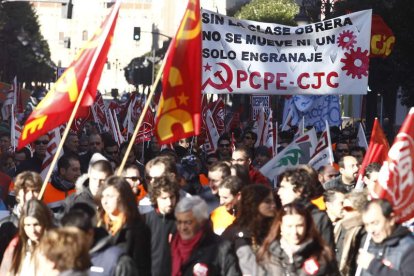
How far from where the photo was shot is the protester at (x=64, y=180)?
11844 mm

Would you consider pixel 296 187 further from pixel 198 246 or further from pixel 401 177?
pixel 198 246

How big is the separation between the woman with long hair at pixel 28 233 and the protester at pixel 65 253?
129 centimetres

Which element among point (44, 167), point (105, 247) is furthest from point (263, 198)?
point (44, 167)

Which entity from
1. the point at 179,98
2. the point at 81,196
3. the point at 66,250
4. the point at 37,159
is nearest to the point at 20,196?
the point at 81,196

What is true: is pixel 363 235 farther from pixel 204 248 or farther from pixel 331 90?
pixel 331 90

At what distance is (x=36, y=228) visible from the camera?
868 cm

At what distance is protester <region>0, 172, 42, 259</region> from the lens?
9.74 metres

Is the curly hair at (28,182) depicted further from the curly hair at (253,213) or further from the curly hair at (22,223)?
the curly hair at (253,213)

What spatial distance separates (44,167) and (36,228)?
604 centimetres

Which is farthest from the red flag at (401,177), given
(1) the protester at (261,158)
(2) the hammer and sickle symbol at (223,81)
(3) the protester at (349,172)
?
(2) the hammer and sickle symbol at (223,81)

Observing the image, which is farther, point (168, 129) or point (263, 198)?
point (168, 129)

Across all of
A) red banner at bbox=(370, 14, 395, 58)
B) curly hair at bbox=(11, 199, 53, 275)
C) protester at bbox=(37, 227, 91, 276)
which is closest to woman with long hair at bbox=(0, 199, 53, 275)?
curly hair at bbox=(11, 199, 53, 275)

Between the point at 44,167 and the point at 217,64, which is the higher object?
A: the point at 217,64

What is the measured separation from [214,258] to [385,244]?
3.37 feet
